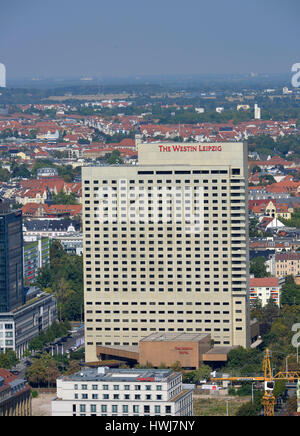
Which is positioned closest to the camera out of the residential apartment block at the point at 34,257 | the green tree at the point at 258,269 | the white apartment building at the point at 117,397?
the white apartment building at the point at 117,397

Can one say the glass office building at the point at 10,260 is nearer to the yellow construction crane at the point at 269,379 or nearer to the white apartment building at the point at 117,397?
the yellow construction crane at the point at 269,379

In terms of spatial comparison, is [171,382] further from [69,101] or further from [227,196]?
[69,101]

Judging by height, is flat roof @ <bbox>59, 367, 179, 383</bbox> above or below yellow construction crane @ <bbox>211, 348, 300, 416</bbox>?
above

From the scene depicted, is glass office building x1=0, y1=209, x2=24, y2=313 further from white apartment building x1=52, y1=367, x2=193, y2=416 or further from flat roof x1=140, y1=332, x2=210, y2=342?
white apartment building x1=52, y1=367, x2=193, y2=416

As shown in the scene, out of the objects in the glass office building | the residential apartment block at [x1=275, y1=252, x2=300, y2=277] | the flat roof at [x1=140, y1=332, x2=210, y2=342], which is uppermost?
the glass office building

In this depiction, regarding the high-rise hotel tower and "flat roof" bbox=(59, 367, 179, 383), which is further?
the high-rise hotel tower

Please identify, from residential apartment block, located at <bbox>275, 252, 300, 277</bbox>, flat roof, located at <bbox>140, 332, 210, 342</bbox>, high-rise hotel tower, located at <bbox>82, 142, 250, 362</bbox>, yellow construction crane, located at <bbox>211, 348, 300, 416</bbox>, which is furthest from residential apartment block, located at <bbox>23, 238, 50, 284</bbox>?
yellow construction crane, located at <bbox>211, 348, 300, 416</bbox>

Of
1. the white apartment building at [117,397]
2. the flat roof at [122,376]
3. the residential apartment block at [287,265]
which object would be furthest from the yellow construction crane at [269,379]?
the residential apartment block at [287,265]

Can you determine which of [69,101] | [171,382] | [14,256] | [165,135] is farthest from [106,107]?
[171,382]
